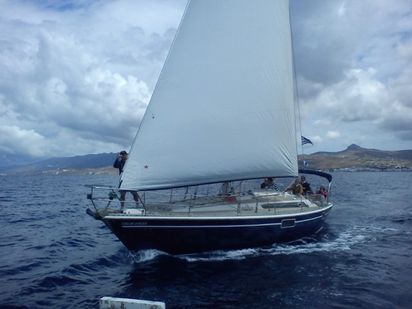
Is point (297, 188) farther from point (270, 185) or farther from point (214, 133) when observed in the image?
point (214, 133)

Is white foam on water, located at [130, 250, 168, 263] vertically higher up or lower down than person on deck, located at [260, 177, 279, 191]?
lower down

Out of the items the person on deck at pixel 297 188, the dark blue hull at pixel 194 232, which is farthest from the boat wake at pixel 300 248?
the person on deck at pixel 297 188

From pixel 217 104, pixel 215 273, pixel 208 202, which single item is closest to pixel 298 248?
pixel 208 202

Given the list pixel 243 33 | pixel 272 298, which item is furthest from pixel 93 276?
pixel 243 33

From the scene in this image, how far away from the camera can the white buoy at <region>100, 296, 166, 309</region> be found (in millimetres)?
8430

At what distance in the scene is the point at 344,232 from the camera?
2641 centimetres

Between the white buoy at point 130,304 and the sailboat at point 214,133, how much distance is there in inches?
315

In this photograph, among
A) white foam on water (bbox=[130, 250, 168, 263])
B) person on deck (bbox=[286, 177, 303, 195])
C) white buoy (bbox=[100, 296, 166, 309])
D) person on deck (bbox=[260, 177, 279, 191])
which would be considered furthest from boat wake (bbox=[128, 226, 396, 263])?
white buoy (bbox=[100, 296, 166, 309])

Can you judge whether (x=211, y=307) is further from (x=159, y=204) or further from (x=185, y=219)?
(x=159, y=204)

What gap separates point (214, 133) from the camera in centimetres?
1828

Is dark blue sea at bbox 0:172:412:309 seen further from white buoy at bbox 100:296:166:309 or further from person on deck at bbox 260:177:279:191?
white buoy at bbox 100:296:166:309

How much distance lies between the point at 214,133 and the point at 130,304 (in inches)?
422

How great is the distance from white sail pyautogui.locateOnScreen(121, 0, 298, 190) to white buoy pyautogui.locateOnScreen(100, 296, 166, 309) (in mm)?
8561

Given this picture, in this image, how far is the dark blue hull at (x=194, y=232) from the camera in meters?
17.1
